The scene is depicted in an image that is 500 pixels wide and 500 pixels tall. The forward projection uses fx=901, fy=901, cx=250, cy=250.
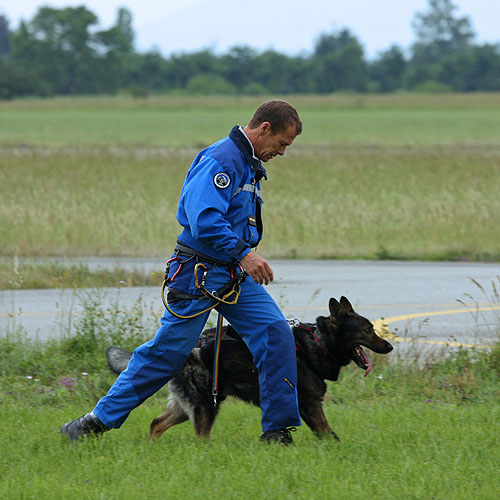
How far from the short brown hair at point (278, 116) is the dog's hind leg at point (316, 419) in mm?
1634

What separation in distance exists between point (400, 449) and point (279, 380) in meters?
0.81

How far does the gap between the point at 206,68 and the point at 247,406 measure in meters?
131

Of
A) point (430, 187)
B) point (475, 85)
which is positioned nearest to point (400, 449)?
point (430, 187)

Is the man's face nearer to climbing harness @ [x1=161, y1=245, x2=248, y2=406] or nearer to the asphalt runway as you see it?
climbing harness @ [x1=161, y1=245, x2=248, y2=406]

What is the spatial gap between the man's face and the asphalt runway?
9.27 feet

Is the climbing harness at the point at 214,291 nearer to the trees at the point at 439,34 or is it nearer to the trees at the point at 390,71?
the trees at the point at 390,71

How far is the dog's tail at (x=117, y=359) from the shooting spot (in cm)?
543

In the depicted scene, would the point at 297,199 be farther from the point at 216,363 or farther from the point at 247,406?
the point at 216,363

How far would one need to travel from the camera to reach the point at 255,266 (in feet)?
15.7

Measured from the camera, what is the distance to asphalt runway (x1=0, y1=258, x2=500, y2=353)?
8.55 m

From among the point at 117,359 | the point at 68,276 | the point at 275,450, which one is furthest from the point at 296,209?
the point at 275,450

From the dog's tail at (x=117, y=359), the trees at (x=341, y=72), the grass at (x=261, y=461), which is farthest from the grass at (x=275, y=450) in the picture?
the trees at (x=341, y=72)

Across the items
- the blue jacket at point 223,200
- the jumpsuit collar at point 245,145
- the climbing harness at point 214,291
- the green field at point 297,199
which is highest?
the jumpsuit collar at point 245,145

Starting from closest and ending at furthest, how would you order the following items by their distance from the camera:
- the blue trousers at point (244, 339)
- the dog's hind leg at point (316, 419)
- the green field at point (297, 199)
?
the blue trousers at point (244, 339)
the dog's hind leg at point (316, 419)
the green field at point (297, 199)
